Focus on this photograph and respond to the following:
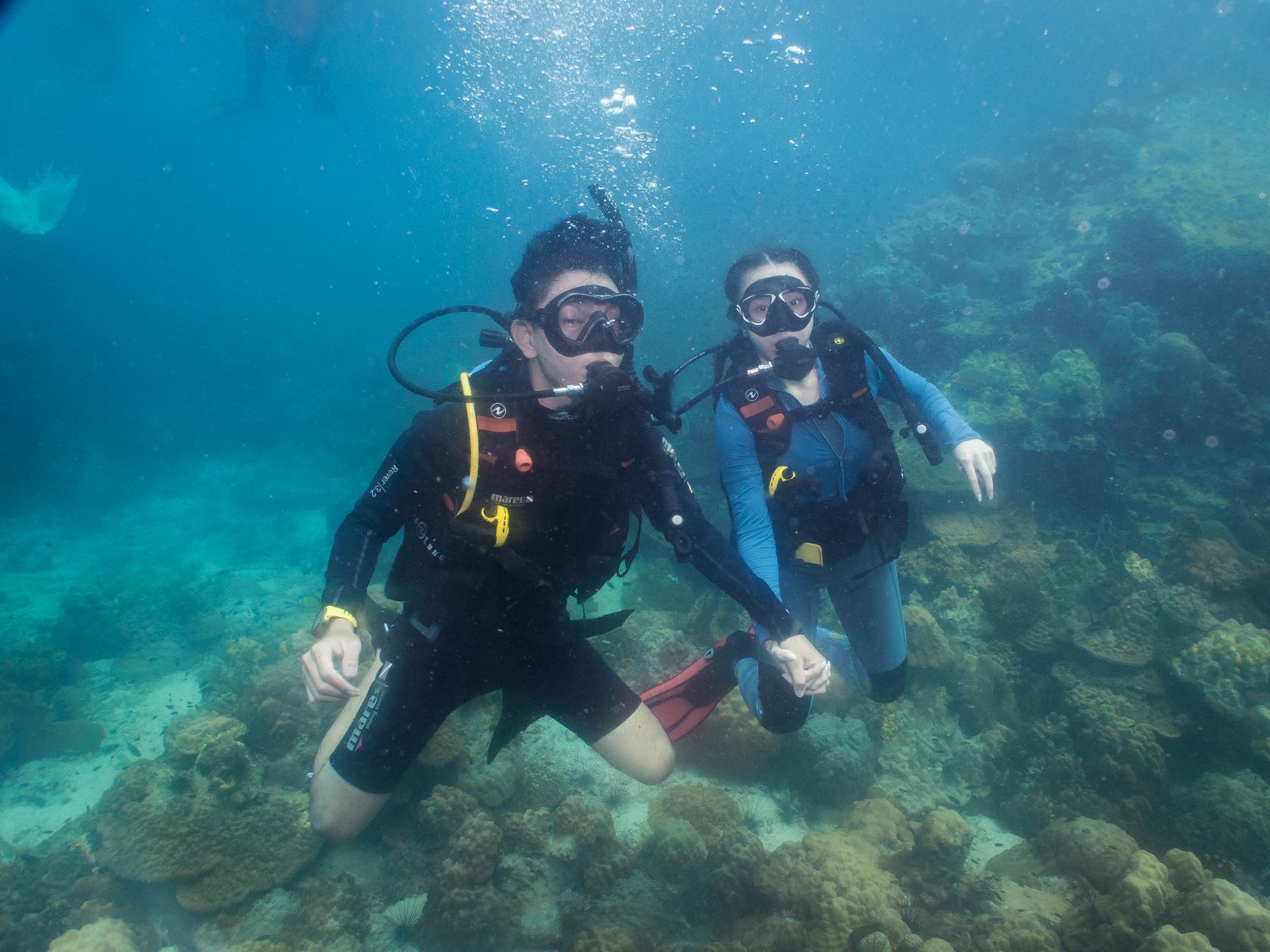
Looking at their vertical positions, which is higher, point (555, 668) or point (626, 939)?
point (555, 668)

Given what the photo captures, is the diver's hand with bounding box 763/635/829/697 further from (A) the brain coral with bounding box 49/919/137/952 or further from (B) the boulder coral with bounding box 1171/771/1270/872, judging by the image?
(A) the brain coral with bounding box 49/919/137/952

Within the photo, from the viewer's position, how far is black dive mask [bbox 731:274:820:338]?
410 cm

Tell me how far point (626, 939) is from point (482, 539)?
2634mm

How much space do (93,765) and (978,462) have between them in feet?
35.6

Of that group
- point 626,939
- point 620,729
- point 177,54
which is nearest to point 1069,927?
point 626,939

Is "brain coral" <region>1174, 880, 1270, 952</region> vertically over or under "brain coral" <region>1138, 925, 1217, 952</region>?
under

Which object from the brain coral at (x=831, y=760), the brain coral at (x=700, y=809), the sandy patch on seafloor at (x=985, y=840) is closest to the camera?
the sandy patch on seafloor at (x=985, y=840)

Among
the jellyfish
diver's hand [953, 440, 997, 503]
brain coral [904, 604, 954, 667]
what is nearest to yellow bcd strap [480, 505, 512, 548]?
diver's hand [953, 440, 997, 503]

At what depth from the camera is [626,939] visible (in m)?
3.40

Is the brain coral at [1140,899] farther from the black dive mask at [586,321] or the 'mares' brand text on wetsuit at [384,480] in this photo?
the 'mares' brand text on wetsuit at [384,480]

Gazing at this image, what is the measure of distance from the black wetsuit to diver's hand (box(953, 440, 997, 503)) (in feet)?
5.30

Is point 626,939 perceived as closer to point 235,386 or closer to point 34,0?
point 34,0

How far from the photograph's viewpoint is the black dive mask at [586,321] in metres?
3.07

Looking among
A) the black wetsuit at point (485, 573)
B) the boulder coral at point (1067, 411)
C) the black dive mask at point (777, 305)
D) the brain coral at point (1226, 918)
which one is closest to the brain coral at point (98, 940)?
the black wetsuit at point (485, 573)
